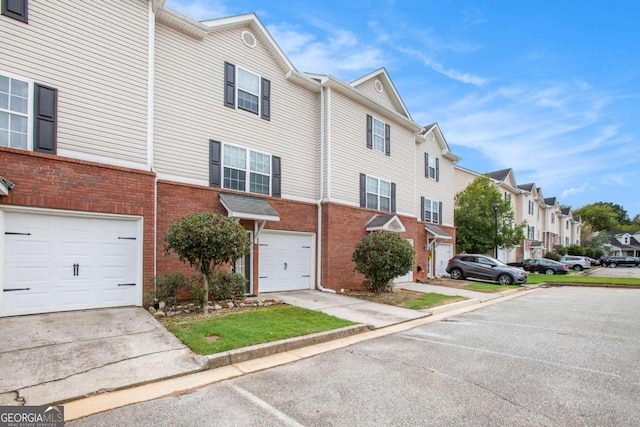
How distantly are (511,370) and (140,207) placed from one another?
8865 mm

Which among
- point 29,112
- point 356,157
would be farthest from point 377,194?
point 29,112

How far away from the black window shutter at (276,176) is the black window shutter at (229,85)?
8.01 feet

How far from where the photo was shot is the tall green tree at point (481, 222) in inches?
1051

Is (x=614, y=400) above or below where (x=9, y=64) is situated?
below

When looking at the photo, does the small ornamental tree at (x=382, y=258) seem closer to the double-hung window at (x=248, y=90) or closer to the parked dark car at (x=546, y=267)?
the double-hung window at (x=248, y=90)

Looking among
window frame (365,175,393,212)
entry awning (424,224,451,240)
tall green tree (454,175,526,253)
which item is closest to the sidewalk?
window frame (365,175,393,212)

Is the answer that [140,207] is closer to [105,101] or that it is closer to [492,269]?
[105,101]

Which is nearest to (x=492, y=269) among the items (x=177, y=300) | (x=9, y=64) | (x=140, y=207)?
(x=177, y=300)

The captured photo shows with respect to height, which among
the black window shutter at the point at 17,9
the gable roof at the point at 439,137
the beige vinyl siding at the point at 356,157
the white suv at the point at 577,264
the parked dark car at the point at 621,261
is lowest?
the parked dark car at the point at 621,261

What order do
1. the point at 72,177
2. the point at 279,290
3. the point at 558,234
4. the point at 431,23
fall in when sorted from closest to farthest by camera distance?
the point at 72,177
the point at 279,290
the point at 431,23
the point at 558,234

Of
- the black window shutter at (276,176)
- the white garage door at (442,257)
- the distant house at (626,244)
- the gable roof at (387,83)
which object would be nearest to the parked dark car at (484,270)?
the white garage door at (442,257)

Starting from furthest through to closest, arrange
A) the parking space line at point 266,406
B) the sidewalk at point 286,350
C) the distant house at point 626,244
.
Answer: the distant house at point 626,244, the sidewalk at point 286,350, the parking space line at point 266,406

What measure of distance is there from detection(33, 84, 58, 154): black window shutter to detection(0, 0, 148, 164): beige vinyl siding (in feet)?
0.45

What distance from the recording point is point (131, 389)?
4.52 metres
